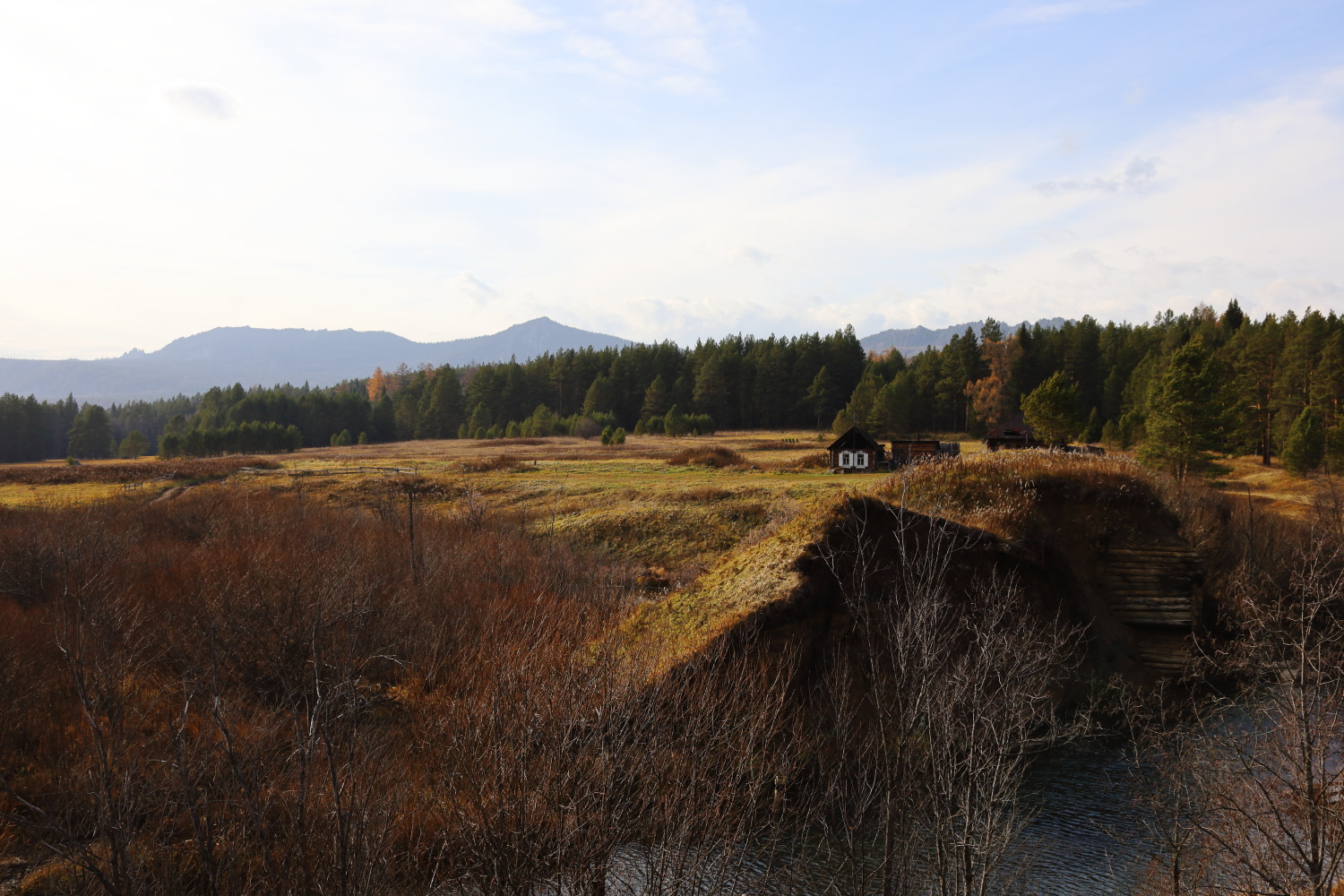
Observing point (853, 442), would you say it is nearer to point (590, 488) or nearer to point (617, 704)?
point (590, 488)

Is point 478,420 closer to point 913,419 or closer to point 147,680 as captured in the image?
point 913,419

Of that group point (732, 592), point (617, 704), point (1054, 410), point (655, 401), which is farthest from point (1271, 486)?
point (655, 401)

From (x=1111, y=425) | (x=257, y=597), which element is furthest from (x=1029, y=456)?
(x=1111, y=425)

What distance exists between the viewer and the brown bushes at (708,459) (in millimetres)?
70062

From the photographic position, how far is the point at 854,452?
62688 mm

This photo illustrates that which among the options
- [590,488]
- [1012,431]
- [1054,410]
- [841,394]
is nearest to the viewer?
[590,488]

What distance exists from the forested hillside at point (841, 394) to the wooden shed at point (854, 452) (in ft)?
73.0

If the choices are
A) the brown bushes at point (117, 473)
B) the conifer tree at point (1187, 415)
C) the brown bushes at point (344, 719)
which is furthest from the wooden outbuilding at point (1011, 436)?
the brown bushes at point (117, 473)

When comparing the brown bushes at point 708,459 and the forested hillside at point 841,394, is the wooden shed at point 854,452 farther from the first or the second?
the forested hillside at point 841,394

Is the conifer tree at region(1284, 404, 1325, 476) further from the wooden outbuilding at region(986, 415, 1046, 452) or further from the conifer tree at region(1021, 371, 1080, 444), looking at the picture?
the wooden outbuilding at region(986, 415, 1046, 452)

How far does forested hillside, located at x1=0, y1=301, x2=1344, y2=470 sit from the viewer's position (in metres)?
72.4

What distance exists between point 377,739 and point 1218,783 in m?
16.3

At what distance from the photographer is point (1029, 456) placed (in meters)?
34.1

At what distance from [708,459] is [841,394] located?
5949 centimetres
